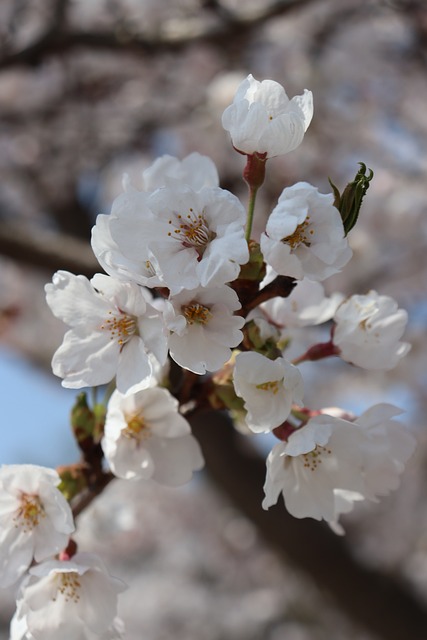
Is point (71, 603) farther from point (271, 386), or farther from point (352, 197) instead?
point (352, 197)

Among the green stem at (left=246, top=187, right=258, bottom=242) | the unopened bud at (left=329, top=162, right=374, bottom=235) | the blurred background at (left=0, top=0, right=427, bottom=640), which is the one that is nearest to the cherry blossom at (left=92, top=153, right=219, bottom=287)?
the green stem at (left=246, top=187, right=258, bottom=242)

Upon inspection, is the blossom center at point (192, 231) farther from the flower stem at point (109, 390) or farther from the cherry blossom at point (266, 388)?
the flower stem at point (109, 390)

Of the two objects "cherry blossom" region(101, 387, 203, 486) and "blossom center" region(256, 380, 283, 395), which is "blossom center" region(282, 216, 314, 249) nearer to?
"blossom center" region(256, 380, 283, 395)

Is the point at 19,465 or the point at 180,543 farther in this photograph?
the point at 180,543

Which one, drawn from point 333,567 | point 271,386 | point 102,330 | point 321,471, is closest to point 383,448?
point 321,471

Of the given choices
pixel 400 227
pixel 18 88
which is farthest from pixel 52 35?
pixel 18 88

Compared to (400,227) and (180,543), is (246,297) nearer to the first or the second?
(400,227)
